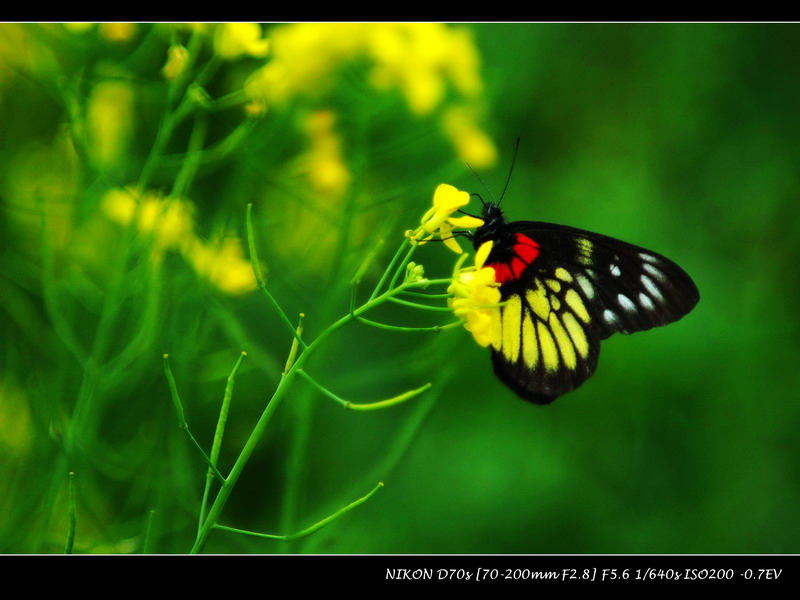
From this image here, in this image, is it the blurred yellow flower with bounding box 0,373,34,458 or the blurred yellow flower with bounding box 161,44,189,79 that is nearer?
the blurred yellow flower with bounding box 161,44,189,79

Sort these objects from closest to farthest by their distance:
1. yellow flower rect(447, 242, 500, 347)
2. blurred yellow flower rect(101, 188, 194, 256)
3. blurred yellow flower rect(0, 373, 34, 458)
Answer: yellow flower rect(447, 242, 500, 347) → blurred yellow flower rect(101, 188, 194, 256) → blurred yellow flower rect(0, 373, 34, 458)

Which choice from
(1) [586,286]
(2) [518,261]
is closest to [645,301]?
(1) [586,286]

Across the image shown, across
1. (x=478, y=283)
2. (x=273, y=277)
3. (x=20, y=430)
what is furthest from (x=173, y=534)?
(x=478, y=283)

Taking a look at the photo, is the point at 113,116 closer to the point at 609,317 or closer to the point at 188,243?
the point at 188,243

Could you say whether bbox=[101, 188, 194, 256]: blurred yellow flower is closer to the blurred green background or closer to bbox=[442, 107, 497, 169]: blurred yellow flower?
the blurred green background

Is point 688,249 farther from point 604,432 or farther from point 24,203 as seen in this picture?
point 24,203

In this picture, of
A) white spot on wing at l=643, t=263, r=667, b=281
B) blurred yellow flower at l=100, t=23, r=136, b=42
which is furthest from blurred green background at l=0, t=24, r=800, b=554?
white spot on wing at l=643, t=263, r=667, b=281

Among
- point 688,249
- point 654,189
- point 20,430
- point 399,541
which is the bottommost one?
point 399,541
